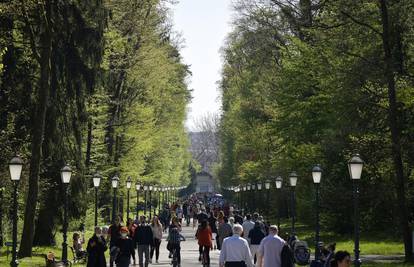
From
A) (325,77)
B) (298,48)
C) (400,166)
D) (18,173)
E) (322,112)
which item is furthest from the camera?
(298,48)

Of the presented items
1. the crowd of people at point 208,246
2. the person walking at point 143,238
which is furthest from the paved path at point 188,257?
the person walking at point 143,238

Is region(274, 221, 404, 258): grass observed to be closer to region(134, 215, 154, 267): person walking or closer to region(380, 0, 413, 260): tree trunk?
region(380, 0, 413, 260): tree trunk

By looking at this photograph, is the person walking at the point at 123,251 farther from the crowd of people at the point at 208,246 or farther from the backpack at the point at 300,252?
the backpack at the point at 300,252

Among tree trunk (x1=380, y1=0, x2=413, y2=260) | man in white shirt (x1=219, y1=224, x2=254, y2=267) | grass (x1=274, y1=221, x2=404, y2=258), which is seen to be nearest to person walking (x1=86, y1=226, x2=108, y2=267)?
man in white shirt (x1=219, y1=224, x2=254, y2=267)

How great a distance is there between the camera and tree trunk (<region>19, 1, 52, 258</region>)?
94.8ft

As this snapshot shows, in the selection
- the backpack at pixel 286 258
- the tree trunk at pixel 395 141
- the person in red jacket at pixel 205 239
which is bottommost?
the backpack at pixel 286 258

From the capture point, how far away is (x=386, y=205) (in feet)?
119

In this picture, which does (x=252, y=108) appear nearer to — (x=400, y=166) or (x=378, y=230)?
(x=378, y=230)

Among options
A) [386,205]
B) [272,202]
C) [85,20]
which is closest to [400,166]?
[386,205]

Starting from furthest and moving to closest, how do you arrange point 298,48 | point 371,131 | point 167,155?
point 167,155, point 298,48, point 371,131

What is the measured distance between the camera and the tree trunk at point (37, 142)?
28.9 metres

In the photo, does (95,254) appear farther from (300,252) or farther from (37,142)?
(37,142)

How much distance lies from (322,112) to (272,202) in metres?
27.8

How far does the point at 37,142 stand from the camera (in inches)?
1140
